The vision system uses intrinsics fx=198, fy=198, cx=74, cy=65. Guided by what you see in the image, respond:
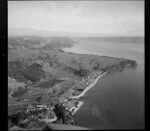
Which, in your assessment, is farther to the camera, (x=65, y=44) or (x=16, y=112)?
(x=65, y=44)

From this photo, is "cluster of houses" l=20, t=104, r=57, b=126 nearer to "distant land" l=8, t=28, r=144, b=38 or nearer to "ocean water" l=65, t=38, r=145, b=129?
"ocean water" l=65, t=38, r=145, b=129

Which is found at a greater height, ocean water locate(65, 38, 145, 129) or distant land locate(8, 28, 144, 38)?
distant land locate(8, 28, 144, 38)

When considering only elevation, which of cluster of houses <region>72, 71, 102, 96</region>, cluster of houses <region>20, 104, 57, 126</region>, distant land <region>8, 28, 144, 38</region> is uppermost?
distant land <region>8, 28, 144, 38</region>

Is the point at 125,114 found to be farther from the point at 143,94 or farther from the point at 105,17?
the point at 105,17

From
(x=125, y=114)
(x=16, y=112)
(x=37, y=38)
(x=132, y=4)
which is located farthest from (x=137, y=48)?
(x=16, y=112)

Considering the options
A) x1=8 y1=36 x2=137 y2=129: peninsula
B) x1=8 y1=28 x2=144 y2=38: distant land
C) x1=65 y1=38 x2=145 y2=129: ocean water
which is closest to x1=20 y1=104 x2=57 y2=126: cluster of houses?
x1=8 y1=36 x2=137 y2=129: peninsula

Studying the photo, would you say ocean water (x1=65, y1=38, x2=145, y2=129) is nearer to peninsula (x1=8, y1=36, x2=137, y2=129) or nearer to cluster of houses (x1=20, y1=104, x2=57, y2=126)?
peninsula (x1=8, y1=36, x2=137, y2=129)

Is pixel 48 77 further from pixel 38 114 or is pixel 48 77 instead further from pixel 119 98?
pixel 119 98

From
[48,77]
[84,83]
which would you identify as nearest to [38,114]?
[48,77]
